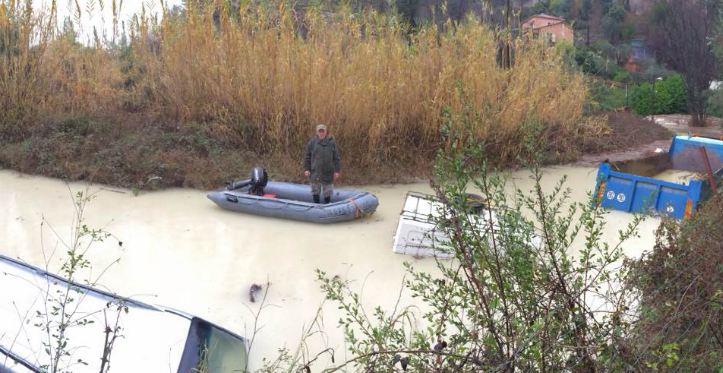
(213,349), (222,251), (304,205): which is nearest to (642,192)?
(304,205)

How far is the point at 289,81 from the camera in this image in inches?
431

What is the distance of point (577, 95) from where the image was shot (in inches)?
522

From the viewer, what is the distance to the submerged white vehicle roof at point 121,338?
4.28 meters

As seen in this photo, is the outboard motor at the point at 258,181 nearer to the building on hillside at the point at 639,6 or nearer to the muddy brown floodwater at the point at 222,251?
the muddy brown floodwater at the point at 222,251

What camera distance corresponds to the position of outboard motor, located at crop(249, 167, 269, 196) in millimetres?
9070

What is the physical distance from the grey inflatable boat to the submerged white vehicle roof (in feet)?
12.0

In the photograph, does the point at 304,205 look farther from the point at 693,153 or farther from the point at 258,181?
the point at 693,153

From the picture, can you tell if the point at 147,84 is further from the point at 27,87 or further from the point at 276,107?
the point at 276,107

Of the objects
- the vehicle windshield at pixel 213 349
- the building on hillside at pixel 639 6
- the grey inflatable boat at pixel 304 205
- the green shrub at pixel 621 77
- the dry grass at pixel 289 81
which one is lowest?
the vehicle windshield at pixel 213 349

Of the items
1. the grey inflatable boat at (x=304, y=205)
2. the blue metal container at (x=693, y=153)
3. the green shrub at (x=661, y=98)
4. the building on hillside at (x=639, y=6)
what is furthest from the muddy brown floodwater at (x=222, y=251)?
the building on hillside at (x=639, y=6)

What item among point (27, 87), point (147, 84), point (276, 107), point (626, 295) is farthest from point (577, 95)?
point (626, 295)

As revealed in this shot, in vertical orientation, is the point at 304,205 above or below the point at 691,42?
below

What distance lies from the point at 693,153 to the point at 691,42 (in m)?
13.5

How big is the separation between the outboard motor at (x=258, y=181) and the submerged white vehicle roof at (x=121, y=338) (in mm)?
4013
